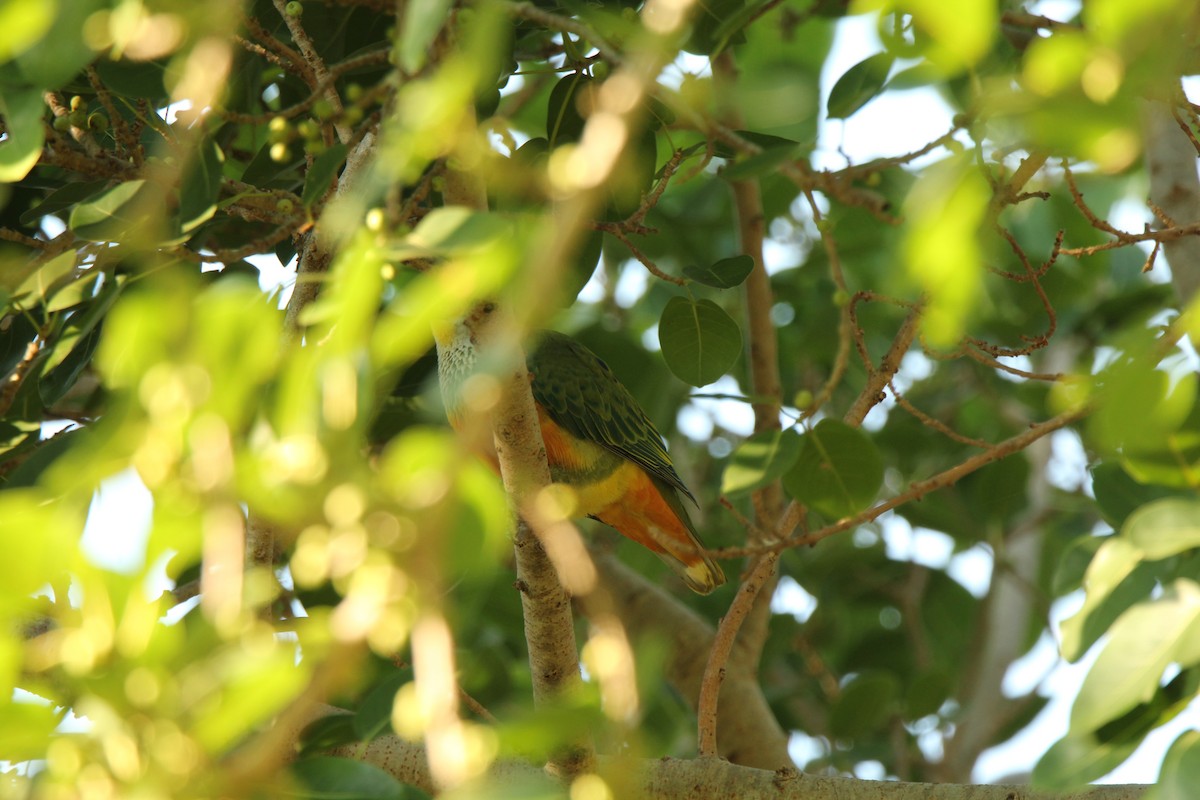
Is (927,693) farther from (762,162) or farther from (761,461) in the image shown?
(762,162)

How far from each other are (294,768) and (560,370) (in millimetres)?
2416

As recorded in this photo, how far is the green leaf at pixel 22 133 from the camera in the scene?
1.40 metres

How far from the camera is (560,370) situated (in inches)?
147

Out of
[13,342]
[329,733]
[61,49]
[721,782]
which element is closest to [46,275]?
[13,342]

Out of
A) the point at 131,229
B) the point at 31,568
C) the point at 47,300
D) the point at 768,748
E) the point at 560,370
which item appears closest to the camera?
the point at 31,568

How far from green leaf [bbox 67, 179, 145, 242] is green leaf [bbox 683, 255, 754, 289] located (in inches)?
42.7

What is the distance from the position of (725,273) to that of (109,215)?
1200mm

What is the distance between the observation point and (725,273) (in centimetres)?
238

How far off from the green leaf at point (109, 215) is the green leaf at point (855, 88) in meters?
1.49

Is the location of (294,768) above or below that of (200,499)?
below

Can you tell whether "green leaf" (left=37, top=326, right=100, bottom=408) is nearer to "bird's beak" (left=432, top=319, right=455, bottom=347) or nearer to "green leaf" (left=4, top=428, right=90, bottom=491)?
"green leaf" (left=4, top=428, right=90, bottom=491)

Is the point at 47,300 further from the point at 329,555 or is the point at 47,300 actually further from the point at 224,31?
→ the point at 329,555

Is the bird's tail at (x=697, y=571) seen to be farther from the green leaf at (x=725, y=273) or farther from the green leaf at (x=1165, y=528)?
the green leaf at (x=1165, y=528)

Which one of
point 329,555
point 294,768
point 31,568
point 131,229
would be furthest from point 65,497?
point 131,229
